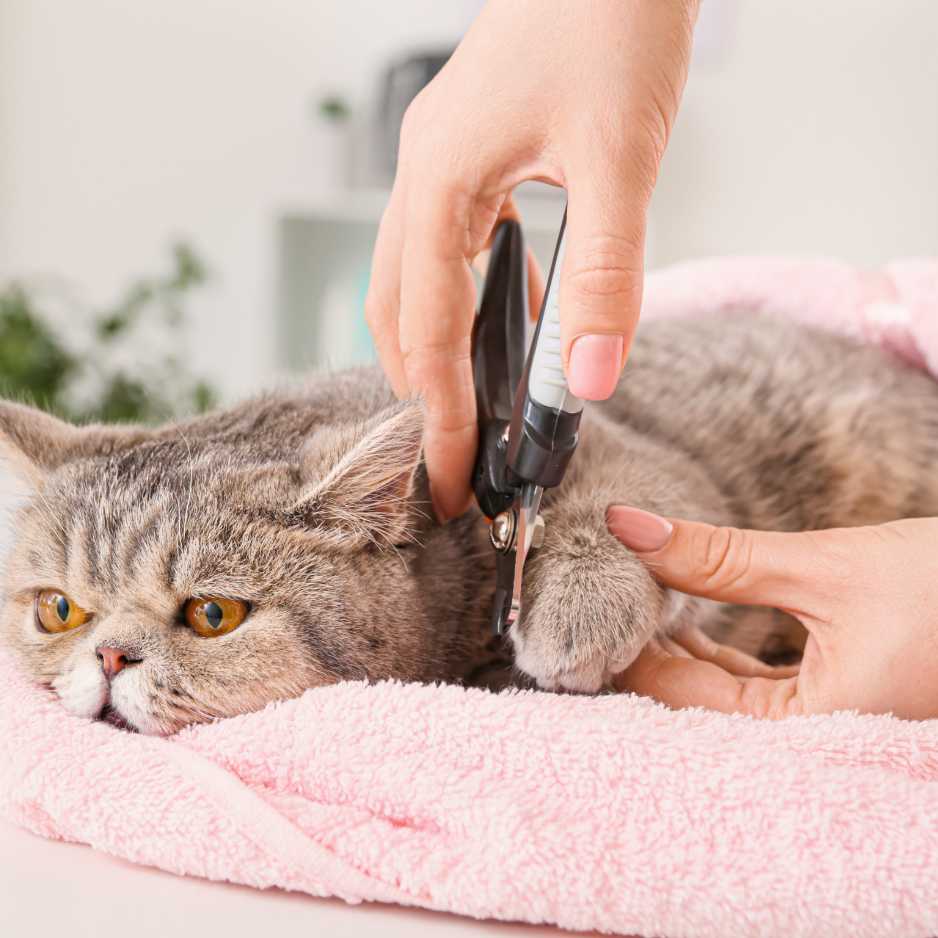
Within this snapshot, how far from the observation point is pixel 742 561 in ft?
3.09

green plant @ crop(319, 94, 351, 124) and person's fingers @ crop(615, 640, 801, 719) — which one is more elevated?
green plant @ crop(319, 94, 351, 124)

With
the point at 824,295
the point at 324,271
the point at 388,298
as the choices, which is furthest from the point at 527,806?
the point at 324,271

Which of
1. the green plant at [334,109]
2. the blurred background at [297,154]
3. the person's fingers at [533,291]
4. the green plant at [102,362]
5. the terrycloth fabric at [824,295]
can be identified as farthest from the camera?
the green plant at [334,109]

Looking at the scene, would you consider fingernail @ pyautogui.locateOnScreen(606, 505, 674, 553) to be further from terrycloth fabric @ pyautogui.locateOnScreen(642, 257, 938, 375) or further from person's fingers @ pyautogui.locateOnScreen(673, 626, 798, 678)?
terrycloth fabric @ pyautogui.locateOnScreen(642, 257, 938, 375)

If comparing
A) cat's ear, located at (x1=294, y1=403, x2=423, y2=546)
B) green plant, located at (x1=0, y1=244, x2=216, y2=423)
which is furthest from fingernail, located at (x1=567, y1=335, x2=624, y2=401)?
green plant, located at (x1=0, y1=244, x2=216, y2=423)

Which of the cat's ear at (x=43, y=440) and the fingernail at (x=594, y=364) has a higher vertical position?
the fingernail at (x=594, y=364)

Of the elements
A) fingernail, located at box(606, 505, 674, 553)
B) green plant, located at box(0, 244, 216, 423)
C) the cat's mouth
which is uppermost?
fingernail, located at box(606, 505, 674, 553)

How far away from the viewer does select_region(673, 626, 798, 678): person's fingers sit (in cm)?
103

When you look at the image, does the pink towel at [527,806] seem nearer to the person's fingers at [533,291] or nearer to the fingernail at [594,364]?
the fingernail at [594,364]

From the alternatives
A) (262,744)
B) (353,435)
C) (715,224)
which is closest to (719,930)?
(262,744)

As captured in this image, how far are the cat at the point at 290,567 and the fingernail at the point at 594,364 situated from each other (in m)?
0.20

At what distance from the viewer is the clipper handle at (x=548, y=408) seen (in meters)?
0.80

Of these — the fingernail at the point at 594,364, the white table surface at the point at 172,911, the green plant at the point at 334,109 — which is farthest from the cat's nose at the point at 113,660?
the green plant at the point at 334,109

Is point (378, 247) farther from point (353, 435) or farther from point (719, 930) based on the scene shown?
point (719, 930)
